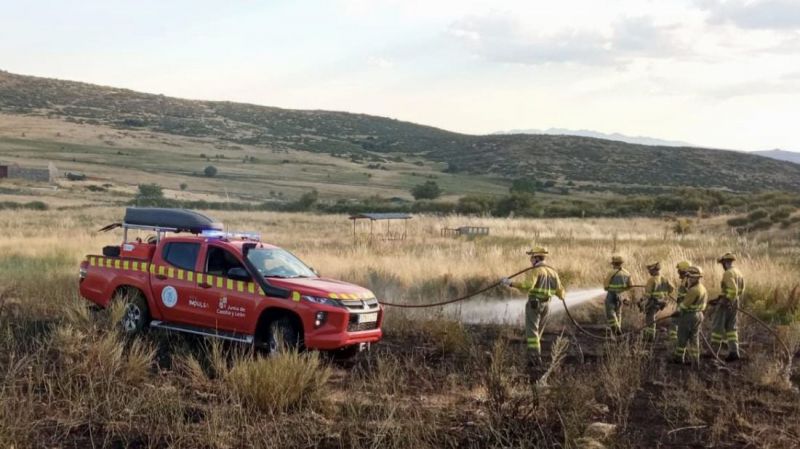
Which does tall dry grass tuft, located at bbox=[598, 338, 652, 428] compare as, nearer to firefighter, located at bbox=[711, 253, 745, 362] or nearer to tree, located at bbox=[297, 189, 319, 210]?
firefighter, located at bbox=[711, 253, 745, 362]

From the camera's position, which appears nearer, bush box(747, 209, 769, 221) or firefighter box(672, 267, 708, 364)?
firefighter box(672, 267, 708, 364)

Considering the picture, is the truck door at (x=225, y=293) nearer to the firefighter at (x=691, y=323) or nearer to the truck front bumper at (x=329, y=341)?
the truck front bumper at (x=329, y=341)

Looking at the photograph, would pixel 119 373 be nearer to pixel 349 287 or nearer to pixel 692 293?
pixel 349 287

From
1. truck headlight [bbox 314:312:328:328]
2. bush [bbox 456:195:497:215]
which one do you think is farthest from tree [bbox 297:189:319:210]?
truck headlight [bbox 314:312:328:328]

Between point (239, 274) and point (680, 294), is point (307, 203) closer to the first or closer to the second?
point (680, 294)

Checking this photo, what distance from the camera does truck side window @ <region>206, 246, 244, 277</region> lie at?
37.3ft

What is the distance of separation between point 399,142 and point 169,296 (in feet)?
399

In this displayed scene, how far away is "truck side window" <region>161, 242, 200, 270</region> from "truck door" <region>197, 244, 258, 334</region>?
0.86ft

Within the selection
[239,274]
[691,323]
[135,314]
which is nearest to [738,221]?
[691,323]

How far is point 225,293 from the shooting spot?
11062 mm

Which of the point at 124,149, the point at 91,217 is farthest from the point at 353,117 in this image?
the point at 91,217

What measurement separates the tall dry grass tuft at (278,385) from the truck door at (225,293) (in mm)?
2550

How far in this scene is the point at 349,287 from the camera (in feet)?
36.5

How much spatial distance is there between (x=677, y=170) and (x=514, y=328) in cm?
9122
